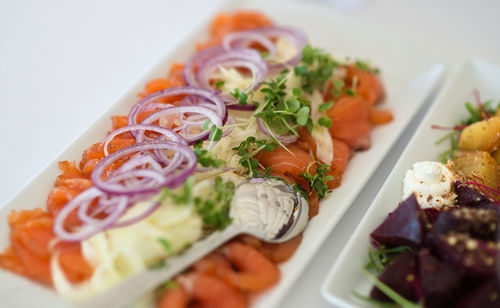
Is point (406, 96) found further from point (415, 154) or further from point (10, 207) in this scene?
point (10, 207)

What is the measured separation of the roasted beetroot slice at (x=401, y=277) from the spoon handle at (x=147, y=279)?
2.56ft

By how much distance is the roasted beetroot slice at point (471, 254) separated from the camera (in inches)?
72.4

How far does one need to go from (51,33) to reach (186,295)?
2852mm

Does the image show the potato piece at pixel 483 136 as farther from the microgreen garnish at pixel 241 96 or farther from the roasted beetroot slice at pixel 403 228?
the microgreen garnish at pixel 241 96

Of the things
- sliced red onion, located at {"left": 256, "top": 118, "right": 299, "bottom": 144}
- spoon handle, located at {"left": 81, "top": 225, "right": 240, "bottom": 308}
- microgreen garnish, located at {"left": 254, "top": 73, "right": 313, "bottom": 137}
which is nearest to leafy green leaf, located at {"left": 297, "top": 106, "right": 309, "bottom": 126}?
microgreen garnish, located at {"left": 254, "top": 73, "right": 313, "bottom": 137}

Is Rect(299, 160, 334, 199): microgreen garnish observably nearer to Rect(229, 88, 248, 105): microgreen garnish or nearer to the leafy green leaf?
the leafy green leaf

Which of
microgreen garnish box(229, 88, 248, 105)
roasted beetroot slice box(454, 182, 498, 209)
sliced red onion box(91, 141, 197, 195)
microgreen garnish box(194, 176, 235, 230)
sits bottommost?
roasted beetroot slice box(454, 182, 498, 209)

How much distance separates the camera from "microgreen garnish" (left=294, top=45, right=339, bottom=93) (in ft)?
9.66

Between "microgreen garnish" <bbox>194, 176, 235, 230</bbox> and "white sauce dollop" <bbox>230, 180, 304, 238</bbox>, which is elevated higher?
"microgreen garnish" <bbox>194, 176, 235, 230</bbox>

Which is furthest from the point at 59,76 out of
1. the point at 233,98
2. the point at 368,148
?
the point at 368,148

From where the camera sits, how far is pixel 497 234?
77.8 inches

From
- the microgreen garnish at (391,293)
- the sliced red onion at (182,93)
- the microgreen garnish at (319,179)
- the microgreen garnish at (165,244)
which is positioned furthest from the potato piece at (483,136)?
the microgreen garnish at (165,244)

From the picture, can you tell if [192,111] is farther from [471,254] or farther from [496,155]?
[496,155]

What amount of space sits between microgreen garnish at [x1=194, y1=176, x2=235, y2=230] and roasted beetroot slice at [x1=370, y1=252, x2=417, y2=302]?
2.47 feet
